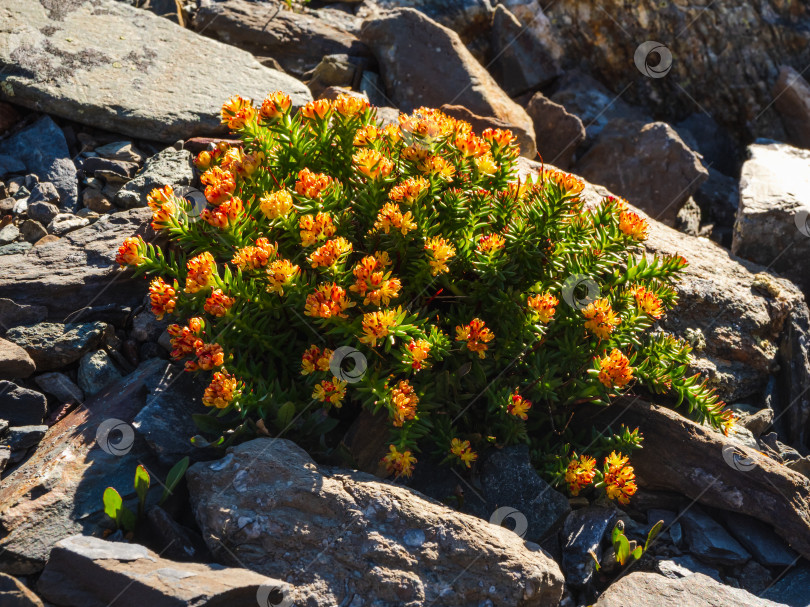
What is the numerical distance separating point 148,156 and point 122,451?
288 cm

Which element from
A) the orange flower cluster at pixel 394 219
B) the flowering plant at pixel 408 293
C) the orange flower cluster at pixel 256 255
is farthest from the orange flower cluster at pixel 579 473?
the orange flower cluster at pixel 256 255

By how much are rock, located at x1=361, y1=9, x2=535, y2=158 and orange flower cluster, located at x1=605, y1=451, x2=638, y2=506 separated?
368 cm

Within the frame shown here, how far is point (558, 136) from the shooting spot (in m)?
7.12

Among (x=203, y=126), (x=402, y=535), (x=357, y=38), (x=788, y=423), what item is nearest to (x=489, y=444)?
(x=402, y=535)

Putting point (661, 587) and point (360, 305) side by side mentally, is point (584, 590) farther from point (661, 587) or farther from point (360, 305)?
point (360, 305)

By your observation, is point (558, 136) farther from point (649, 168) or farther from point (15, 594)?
point (15, 594)

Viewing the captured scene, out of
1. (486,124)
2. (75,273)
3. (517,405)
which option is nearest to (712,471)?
(517,405)

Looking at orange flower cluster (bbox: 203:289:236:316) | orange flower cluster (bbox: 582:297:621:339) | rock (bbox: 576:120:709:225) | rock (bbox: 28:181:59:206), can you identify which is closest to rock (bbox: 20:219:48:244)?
rock (bbox: 28:181:59:206)

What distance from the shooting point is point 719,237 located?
6.85 m

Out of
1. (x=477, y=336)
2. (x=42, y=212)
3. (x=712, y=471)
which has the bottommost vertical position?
(x=42, y=212)

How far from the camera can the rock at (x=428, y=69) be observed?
6.91 meters

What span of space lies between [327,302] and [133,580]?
4.83 ft

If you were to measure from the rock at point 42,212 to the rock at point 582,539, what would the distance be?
4.09 m

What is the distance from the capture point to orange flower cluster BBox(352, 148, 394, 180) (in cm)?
399
